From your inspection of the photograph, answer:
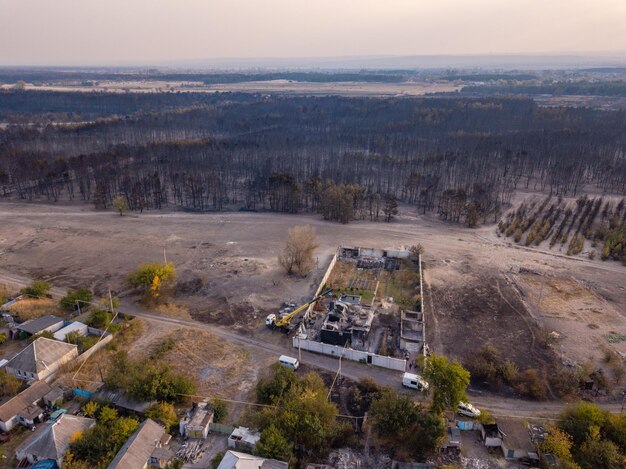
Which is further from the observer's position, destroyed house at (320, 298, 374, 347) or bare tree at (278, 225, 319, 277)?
bare tree at (278, 225, 319, 277)

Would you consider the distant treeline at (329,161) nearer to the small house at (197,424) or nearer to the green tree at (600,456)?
the small house at (197,424)

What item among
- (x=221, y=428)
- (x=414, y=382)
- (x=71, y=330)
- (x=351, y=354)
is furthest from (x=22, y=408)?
(x=414, y=382)

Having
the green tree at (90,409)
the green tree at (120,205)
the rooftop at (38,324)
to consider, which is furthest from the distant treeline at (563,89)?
the green tree at (90,409)

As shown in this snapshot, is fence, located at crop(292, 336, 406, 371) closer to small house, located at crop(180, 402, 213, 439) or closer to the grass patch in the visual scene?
small house, located at crop(180, 402, 213, 439)

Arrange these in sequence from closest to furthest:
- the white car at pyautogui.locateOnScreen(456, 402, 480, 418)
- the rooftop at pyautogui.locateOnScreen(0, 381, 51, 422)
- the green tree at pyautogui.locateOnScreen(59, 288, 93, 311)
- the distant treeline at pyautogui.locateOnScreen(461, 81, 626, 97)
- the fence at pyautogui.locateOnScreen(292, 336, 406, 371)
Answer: the rooftop at pyautogui.locateOnScreen(0, 381, 51, 422), the white car at pyautogui.locateOnScreen(456, 402, 480, 418), the fence at pyautogui.locateOnScreen(292, 336, 406, 371), the green tree at pyautogui.locateOnScreen(59, 288, 93, 311), the distant treeline at pyautogui.locateOnScreen(461, 81, 626, 97)

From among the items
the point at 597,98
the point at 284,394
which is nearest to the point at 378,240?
the point at 284,394

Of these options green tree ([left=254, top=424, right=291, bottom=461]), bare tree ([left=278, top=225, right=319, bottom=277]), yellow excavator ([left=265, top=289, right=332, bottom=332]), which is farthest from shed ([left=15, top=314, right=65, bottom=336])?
green tree ([left=254, top=424, right=291, bottom=461])
